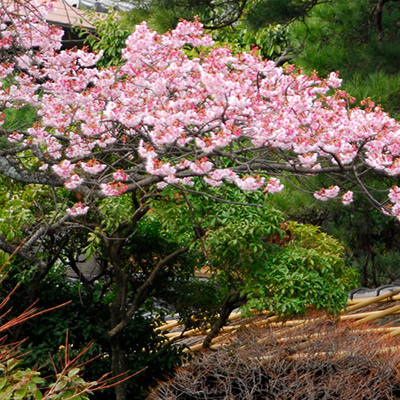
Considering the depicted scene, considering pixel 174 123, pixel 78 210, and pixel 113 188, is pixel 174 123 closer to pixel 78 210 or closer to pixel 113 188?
pixel 113 188

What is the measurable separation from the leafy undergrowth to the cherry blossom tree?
0.93 meters

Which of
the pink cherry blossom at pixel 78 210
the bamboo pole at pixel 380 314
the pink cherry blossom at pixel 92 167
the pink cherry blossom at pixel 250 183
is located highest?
the pink cherry blossom at pixel 92 167

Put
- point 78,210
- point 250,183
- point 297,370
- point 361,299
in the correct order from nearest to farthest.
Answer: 1. point 250,183
2. point 78,210
3. point 297,370
4. point 361,299

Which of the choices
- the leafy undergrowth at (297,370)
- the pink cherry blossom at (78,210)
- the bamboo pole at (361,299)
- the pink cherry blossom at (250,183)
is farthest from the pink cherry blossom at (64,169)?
the bamboo pole at (361,299)

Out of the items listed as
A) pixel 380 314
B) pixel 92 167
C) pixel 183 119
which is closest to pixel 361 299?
pixel 380 314

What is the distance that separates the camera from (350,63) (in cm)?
566

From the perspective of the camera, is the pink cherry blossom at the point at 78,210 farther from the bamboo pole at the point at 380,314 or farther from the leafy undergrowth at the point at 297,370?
the bamboo pole at the point at 380,314

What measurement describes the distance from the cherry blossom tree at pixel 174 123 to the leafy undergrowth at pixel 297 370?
36.7 inches

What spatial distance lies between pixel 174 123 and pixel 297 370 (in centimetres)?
169

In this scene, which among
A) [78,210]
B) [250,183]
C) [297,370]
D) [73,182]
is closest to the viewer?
[250,183]

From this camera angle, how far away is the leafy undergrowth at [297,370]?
386 cm

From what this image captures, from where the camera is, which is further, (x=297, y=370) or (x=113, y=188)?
(x=297, y=370)

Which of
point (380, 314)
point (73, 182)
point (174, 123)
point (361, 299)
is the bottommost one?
point (380, 314)

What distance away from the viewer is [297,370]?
159 inches
